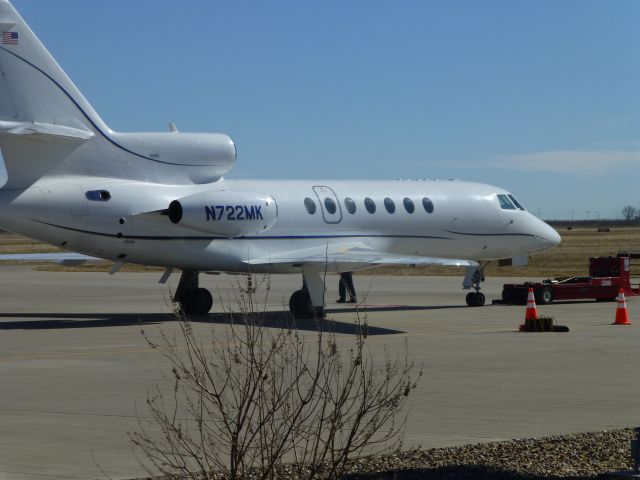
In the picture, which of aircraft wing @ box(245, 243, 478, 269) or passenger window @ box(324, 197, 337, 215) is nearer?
aircraft wing @ box(245, 243, 478, 269)

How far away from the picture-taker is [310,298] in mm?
26141

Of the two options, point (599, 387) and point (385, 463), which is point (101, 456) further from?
point (599, 387)

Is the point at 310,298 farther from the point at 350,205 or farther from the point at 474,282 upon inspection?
the point at 474,282

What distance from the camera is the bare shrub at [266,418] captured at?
731 centimetres

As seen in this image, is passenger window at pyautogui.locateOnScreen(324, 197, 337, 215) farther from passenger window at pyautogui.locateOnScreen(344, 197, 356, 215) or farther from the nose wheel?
the nose wheel

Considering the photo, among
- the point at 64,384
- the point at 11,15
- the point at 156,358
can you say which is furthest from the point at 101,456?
A: the point at 11,15

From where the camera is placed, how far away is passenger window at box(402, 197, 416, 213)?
96.5 feet

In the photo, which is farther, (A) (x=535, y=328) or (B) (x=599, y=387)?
(A) (x=535, y=328)

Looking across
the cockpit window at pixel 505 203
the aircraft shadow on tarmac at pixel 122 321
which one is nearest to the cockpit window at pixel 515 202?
the cockpit window at pixel 505 203

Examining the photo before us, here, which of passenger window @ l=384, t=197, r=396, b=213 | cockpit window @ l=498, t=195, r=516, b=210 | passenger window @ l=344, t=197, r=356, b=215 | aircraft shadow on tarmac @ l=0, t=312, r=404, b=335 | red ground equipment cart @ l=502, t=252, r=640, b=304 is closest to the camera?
aircraft shadow on tarmac @ l=0, t=312, r=404, b=335

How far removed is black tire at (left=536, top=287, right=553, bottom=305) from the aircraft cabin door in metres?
6.70

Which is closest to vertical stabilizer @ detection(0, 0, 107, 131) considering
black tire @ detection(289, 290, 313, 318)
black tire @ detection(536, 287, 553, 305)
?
black tire @ detection(289, 290, 313, 318)

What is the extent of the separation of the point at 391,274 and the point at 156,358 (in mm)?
36528

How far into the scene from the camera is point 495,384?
1445 centimetres
